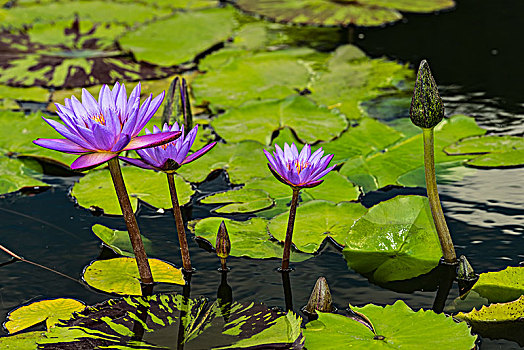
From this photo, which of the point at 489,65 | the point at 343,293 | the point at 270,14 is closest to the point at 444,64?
the point at 489,65

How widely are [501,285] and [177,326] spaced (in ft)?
2.70

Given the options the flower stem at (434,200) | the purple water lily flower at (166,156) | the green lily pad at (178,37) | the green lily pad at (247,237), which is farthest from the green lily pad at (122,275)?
the green lily pad at (178,37)

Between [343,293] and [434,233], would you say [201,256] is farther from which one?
[434,233]

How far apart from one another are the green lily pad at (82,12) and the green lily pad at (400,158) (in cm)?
226

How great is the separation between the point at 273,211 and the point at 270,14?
7.18ft

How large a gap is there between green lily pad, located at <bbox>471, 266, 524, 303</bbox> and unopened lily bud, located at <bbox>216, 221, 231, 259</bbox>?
658mm

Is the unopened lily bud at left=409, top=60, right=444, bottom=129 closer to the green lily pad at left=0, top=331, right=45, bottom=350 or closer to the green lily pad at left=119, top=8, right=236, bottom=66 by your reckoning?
the green lily pad at left=0, top=331, right=45, bottom=350

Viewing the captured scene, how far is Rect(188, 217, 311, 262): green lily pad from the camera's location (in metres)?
1.79

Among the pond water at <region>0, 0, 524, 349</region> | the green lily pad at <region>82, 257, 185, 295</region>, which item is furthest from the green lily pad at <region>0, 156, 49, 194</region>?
the green lily pad at <region>82, 257, 185, 295</region>

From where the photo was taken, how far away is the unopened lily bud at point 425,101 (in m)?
1.52

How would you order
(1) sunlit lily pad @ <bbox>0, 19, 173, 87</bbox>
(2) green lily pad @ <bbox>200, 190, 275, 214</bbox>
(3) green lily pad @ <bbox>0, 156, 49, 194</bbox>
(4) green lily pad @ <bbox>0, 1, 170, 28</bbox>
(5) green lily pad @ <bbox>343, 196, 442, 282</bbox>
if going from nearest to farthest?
1. (5) green lily pad @ <bbox>343, 196, 442, 282</bbox>
2. (2) green lily pad @ <bbox>200, 190, 275, 214</bbox>
3. (3) green lily pad @ <bbox>0, 156, 49, 194</bbox>
4. (1) sunlit lily pad @ <bbox>0, 19, 173, 87</bbox>
5. (4) green lily pad @ <bbox>0, 1, 170, 28</bbox>

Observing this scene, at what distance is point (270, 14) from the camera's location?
3918 millimetres

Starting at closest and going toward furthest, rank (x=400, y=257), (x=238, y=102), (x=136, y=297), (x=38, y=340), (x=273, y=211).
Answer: (x=38, y=340), (x=136, y=297), (x=400, y=257), (x=273, y=211), (x=238, y=102)

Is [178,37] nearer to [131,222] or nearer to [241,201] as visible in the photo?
[241,201]
